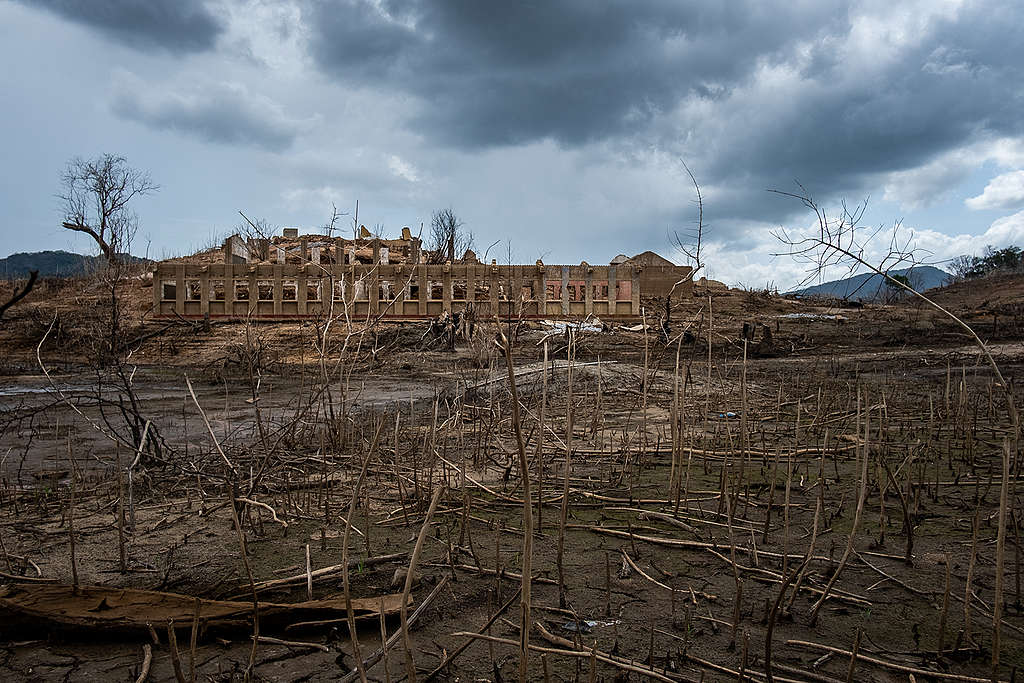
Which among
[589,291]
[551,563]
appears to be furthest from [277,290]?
[551,563]

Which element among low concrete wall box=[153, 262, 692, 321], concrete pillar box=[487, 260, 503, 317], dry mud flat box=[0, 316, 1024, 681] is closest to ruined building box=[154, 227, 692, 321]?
low concrete wall box=[153, 262, 692, 321]

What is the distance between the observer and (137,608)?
2.39 metres

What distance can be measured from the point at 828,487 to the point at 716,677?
103 inches

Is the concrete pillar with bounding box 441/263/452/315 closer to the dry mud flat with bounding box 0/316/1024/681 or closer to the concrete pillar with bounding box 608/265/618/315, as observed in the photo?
the concrete pillar with bounding box 608/265/618/315

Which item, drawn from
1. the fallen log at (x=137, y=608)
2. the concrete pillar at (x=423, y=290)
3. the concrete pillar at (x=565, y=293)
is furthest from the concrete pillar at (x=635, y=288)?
the fallen log at (x=137, y=608)

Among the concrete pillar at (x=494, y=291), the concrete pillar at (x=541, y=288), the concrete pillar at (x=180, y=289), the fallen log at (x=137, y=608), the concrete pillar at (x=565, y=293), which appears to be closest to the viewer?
the fallen log at (x=137, y=608)

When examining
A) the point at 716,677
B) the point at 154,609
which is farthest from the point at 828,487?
the point at 154,609

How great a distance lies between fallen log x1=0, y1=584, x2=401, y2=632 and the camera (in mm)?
2330

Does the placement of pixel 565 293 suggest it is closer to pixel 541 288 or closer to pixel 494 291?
pixel 541 288

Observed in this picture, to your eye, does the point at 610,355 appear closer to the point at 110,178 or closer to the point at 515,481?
the point at 515,481

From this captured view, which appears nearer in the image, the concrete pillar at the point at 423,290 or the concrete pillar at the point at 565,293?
the concrete pillar at the point at 423,290

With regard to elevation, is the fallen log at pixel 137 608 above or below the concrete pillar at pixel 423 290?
below

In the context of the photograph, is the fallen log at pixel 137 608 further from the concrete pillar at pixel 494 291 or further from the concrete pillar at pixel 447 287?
the concrete pillar at pixel 447 287

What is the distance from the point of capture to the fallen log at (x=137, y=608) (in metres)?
2.33
